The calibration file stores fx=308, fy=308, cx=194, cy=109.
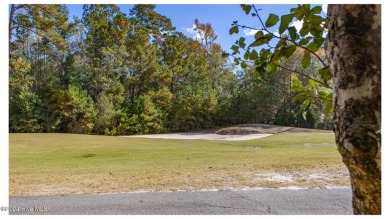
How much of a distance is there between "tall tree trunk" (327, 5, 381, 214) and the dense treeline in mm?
14991

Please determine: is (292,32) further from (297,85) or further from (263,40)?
(297,85)

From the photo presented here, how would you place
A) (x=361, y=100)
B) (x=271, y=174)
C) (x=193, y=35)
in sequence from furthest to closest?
1. (x=193, y=35)
2. (x=271, y=174)
3. (x=361, y=100)

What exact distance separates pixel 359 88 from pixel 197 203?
276 cm

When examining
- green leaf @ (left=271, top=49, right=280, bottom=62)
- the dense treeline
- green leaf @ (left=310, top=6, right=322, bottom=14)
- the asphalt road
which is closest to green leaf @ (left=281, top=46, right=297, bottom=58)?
green leaf @ (left=271, top=49, right=280, bottom=62)

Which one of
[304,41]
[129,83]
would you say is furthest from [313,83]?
[129,83]

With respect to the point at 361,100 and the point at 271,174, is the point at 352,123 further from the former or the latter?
the point at 271,174

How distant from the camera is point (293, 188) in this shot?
3.87 metres

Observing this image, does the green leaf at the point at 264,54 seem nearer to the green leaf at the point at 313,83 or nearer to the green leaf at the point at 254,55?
the green leaf at the point at 254,55

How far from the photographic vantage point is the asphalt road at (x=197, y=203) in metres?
2.98

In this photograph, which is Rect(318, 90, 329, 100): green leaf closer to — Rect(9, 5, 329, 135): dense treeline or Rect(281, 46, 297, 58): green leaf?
Rect(281, 46, 297, 58): green leaf

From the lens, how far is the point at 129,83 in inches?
756

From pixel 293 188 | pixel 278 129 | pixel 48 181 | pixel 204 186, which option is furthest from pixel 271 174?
pixel 278 129

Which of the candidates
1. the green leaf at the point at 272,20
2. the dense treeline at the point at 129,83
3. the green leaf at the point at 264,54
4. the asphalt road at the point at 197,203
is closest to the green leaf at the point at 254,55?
the green leaf at the point at 264,54
